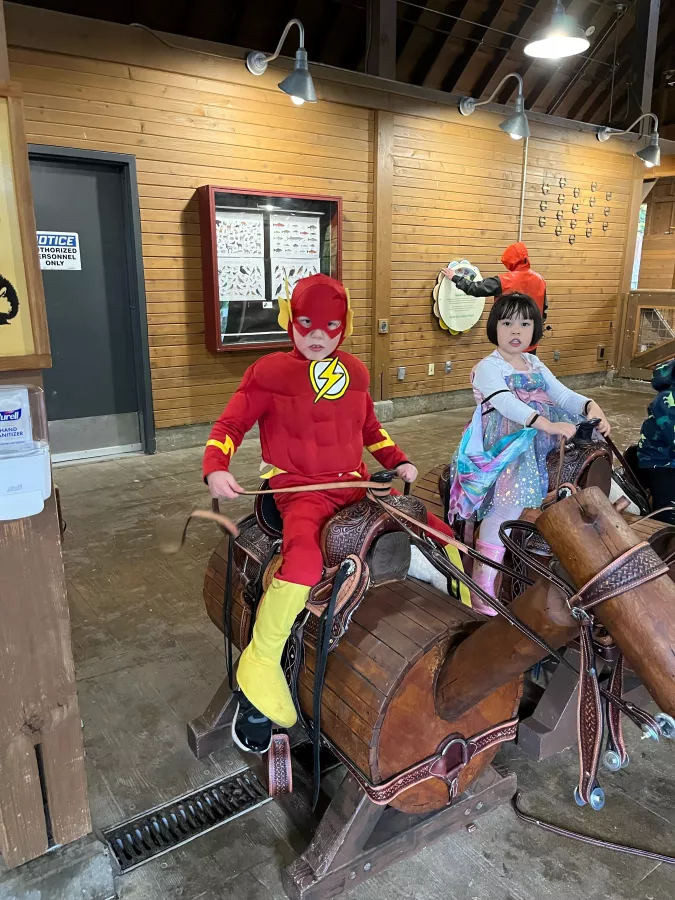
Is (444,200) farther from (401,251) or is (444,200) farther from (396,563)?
(396,563)

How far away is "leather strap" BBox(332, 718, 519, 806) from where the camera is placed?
1449 millimetres

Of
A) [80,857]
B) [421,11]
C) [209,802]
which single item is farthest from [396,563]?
[421,11]

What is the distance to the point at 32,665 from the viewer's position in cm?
143

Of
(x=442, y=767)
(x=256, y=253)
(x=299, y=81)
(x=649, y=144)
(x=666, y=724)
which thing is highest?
(x=649, y=144)

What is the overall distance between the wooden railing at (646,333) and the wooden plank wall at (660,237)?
355 centimetres

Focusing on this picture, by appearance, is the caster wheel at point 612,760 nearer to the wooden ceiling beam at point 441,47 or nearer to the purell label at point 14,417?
the purell label at point 14,417

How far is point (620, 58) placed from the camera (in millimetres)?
8727

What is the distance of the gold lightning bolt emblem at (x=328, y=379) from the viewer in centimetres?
187

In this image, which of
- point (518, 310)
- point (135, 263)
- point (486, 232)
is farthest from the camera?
point (486, 232)

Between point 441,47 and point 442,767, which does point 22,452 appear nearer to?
point 442,767

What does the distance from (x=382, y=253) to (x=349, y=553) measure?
551 cm

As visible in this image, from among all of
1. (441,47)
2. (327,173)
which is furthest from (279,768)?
(441,47)

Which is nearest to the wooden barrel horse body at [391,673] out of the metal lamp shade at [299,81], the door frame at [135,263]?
the door frame at [135,263]

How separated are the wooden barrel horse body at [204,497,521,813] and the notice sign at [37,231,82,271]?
4.22m
